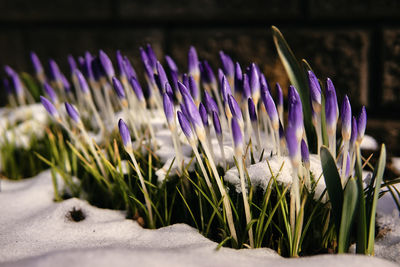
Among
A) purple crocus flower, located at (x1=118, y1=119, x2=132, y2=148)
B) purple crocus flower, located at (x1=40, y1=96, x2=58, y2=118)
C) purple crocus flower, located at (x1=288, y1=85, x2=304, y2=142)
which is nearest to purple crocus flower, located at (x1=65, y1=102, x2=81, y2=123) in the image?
purple crocus flower, located at (x1=40, y1=96, x2=58, y2=118)

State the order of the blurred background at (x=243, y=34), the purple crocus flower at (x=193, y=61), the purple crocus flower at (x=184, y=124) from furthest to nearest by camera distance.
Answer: the blurred background at (x=243, y=34) → the purple crocus flower at (x=193, y=61) → the purple crocus flower at (x=184, y=124)

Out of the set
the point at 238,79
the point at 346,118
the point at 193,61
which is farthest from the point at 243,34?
the point at 346,118

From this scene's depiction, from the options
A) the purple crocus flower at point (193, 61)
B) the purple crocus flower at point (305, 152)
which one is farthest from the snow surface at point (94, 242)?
the purple crocus flower at point (193, 61)

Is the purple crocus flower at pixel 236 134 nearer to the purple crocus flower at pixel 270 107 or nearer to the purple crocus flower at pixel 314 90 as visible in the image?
the purple crocus flower at pixel 270 107

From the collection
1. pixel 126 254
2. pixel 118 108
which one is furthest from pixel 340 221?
pixel 118 108

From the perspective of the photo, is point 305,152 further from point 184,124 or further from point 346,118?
point 184,124

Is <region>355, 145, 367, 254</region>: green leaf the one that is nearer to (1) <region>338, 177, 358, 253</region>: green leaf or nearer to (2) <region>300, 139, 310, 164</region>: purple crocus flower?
(1) <region>338, 177, 358, 253</region>: green leaf

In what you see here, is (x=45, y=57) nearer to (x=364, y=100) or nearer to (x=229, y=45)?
(x=229, y=45)
